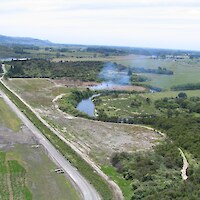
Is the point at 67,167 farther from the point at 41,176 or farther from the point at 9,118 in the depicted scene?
the point at 9,118

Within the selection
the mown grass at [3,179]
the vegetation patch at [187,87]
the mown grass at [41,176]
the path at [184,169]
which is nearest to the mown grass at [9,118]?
the mown grass at [41,176]

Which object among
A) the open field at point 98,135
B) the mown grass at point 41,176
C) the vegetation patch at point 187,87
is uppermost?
the vegetation patch at point 187,87

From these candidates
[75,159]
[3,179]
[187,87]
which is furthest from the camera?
[187,87]

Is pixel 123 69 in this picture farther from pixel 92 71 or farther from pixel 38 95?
pixel 38 95

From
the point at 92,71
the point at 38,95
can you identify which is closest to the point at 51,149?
the point at 38,95

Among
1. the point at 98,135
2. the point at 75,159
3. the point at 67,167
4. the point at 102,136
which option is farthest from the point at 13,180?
the point at 98,135

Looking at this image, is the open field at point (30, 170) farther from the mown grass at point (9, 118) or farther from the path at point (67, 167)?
the mown grass at point (9, 118)
